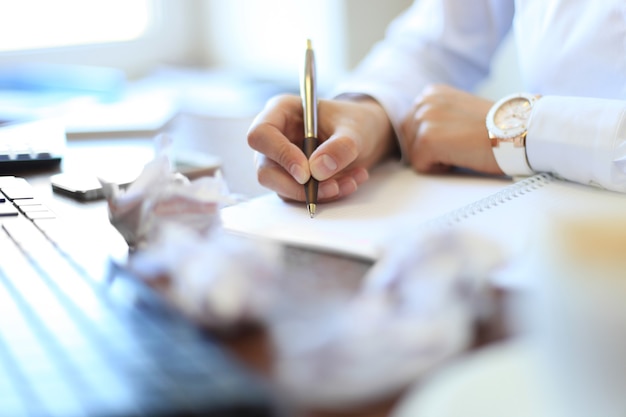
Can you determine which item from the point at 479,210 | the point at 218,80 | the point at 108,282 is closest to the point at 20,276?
the point at 108,282

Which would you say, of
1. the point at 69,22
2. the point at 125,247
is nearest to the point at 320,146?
the point at 125,247

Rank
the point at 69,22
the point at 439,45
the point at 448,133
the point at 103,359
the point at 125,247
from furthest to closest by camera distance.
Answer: the point at 69,22
the point at 439,45
the point at 448,133
the point at 125,247
the point at 103,359

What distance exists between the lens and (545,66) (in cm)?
81

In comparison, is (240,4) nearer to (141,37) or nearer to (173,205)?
(141,37)

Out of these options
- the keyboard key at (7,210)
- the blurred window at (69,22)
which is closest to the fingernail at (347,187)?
the keyboard key at (7,210)

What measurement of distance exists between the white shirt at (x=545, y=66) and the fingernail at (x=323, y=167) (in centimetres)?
18

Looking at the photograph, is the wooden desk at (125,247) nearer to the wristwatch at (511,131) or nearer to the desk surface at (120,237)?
the desk surface at (120,237)

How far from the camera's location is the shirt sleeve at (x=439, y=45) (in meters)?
0.97

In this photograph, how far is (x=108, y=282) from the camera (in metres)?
0.44

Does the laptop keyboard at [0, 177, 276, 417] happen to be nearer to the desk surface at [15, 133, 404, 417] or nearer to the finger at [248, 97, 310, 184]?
the desk surface at [15, 133, 404, 417]

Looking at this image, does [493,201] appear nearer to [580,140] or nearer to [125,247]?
[580,140]

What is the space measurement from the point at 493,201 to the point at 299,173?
162mm

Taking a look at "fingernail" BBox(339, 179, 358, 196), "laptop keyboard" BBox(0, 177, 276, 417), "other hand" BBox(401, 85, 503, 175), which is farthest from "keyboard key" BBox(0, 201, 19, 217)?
"other hand" BBox(401, 85, 503, 175)

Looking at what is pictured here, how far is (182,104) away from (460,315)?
3.57ft
